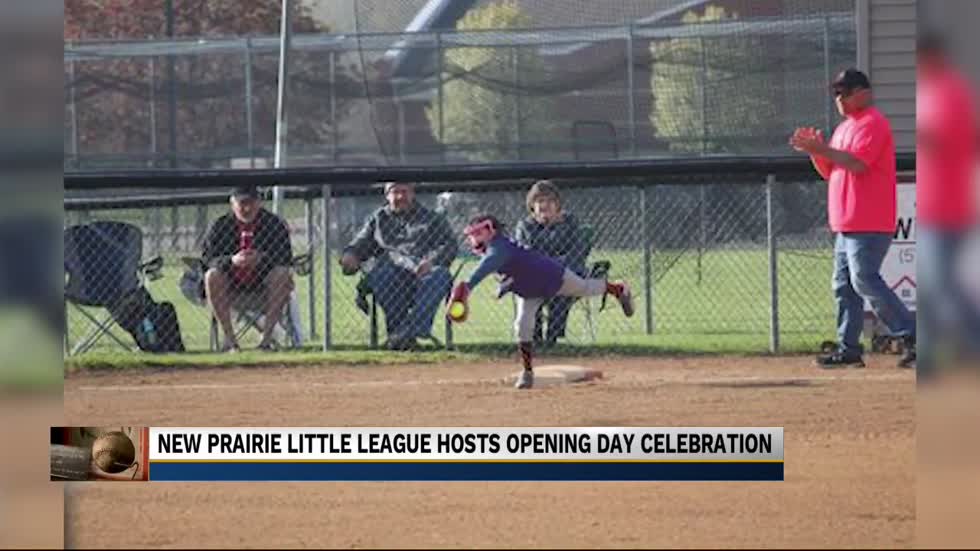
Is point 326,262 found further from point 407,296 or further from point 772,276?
point 772,276

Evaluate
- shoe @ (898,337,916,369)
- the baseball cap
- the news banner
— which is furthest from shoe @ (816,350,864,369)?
the news banner

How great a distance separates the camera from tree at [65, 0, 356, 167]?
55.2ft

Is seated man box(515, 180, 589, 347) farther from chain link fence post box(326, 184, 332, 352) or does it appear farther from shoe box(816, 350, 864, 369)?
shoe box(816, 350, 864, 369)

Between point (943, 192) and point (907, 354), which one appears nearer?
point (943, 192)

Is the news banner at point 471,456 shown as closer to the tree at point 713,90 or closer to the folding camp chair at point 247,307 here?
the folding camp chair at point 247,307

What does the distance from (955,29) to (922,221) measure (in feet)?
1.25

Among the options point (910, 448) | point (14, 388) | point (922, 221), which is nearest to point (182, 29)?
point (910, 448)

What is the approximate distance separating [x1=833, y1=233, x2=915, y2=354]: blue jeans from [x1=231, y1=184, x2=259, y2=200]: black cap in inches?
143

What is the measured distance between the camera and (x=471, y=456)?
6949 millimetres

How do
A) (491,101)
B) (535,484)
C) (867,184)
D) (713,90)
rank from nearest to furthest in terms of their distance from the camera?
1. (535,484)
2. (867,184)
3. (713,90)
4. (491,101)

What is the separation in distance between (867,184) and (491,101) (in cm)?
631

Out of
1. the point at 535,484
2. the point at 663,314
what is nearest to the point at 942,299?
the point at 535,484

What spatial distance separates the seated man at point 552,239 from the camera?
11.5 metres

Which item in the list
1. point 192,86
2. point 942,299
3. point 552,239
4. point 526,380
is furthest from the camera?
point 192,86
